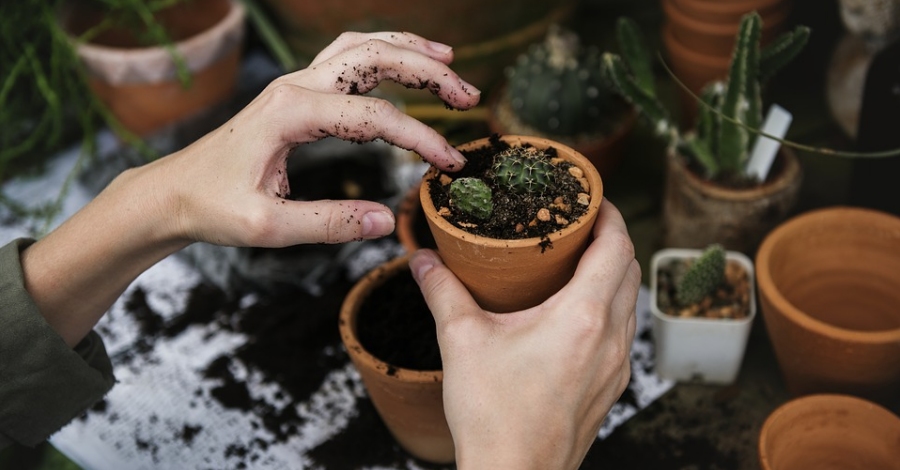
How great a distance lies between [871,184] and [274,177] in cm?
125

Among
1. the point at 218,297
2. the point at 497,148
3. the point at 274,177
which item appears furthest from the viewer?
the point at 218,297

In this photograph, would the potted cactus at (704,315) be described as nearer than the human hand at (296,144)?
No

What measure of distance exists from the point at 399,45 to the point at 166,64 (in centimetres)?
118

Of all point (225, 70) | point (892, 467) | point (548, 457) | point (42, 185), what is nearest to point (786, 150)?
point (892, 467)

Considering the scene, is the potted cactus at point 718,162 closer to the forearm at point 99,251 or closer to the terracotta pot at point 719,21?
the terracotta pot at point 719,21

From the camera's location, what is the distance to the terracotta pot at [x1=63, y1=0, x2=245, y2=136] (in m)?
2.00

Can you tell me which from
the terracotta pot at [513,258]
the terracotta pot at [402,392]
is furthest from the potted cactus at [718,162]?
the terracotta pot at [402,392]

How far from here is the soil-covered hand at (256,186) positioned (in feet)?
3.17

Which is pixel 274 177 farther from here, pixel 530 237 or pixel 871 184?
pixel 871 184

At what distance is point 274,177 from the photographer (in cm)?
99

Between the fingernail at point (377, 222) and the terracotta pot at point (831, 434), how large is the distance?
0.66 m

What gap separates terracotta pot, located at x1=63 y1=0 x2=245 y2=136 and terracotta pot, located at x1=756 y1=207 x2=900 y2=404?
148cm

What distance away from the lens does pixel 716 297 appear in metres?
1.45

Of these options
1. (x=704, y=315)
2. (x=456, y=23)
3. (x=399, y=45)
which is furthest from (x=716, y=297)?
(x=456, y=23)
